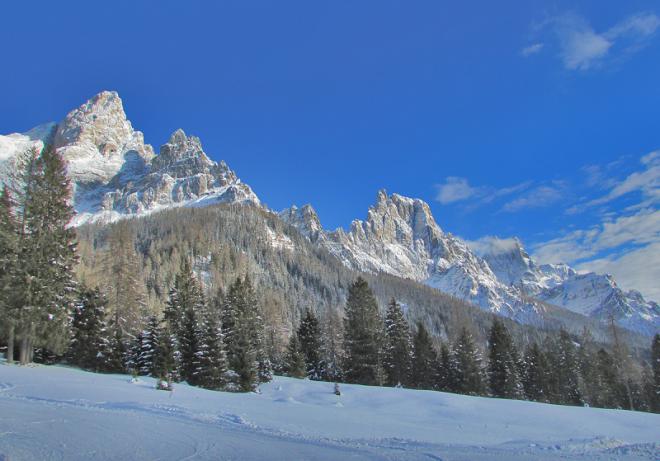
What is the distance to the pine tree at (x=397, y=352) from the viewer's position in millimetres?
46094

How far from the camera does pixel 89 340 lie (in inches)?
1345

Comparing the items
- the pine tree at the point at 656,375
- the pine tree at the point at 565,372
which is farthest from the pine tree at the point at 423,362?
the pine tree at the point at 656,375

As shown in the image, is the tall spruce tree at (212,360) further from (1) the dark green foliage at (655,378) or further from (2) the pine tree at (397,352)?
(1) the dark green foliage at (655,378)

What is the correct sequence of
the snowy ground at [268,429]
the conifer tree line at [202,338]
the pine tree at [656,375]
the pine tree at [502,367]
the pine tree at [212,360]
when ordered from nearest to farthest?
the snowy ground at [268,429], the conifer tree line at [202,338], the pine tree at [212,360], the pine tree at [502,367], the pine tree at [656,375]

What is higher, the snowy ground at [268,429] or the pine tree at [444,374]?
the snowy ground at [268,429]

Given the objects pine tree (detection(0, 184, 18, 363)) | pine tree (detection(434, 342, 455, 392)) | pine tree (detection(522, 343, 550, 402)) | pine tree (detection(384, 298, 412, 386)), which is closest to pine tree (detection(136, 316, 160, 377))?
pine tree (detection(0, 184, 18, 363))

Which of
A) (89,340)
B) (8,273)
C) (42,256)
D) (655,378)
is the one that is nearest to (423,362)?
(655,378)

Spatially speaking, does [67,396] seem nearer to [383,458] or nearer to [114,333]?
[383,458]

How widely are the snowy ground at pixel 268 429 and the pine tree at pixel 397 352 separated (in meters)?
25.2

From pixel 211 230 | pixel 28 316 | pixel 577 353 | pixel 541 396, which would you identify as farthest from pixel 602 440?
pixel 211 230

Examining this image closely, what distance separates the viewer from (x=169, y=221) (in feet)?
583

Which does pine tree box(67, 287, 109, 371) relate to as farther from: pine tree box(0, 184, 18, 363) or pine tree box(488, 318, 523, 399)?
pine tree box(488, 318, 523, 399)

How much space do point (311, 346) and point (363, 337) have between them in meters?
8.60

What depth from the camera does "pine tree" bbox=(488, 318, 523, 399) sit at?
48688mm
